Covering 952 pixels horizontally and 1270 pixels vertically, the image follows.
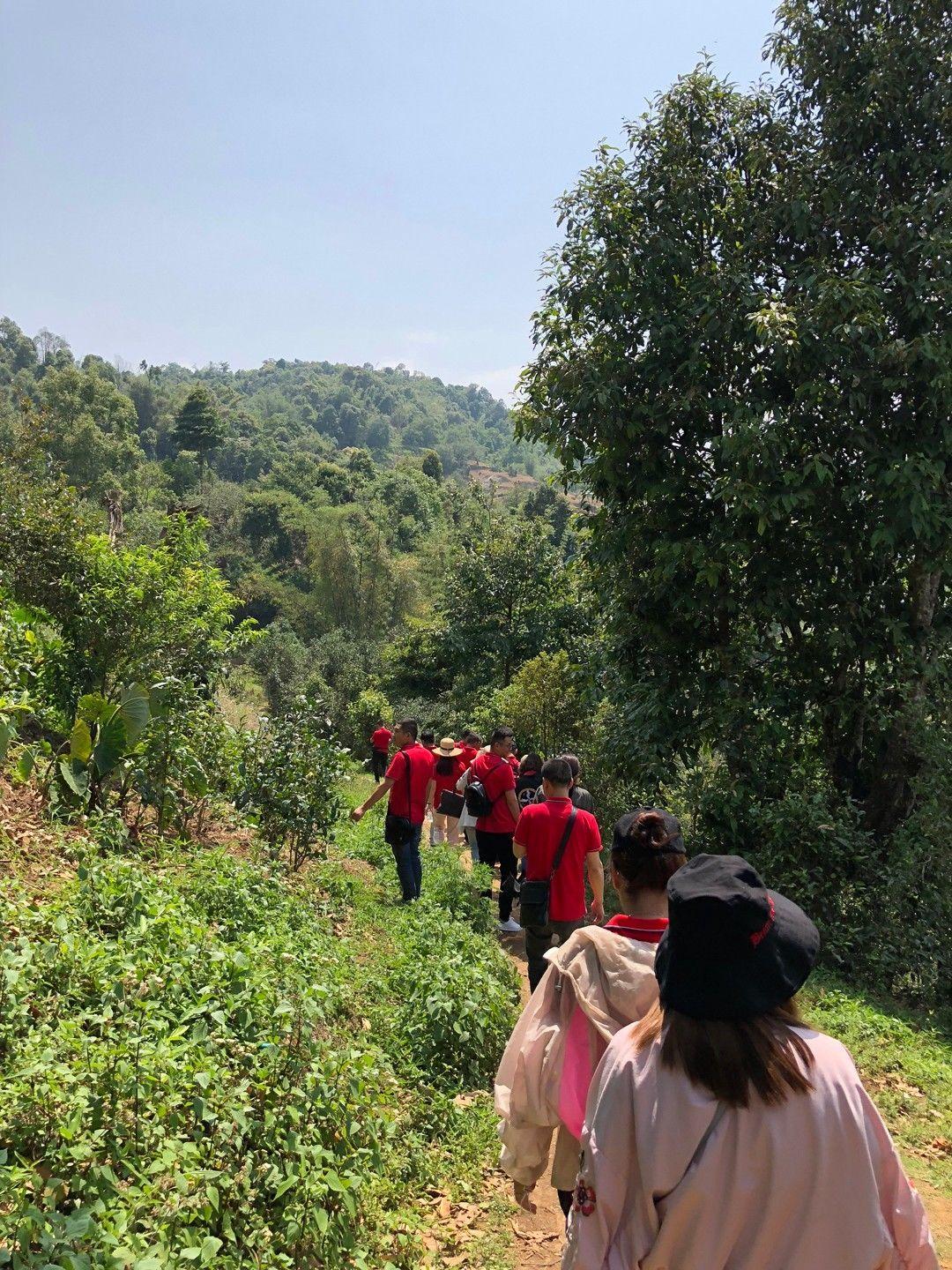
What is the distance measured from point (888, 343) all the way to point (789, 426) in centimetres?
107

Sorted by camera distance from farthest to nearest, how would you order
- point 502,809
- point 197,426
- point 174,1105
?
point 197,426, point 502,809, point 174,1105

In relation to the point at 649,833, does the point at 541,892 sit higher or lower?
lower

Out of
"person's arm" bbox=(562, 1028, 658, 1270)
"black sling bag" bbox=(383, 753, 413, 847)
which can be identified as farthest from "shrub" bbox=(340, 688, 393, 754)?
"person's arm" bbox=(562, 1028, 658, 1270)

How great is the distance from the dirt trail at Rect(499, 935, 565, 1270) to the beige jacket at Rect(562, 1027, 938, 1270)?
233cm

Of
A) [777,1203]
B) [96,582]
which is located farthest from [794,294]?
[777,1203]

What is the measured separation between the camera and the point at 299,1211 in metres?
3.18

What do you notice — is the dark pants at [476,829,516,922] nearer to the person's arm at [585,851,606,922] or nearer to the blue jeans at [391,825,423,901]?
the blue jeans at [391,825,423,901]

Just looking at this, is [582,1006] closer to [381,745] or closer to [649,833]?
[649,833]

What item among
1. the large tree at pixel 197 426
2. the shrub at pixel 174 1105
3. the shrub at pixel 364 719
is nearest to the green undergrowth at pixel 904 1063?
the shrub at pixel 174 1105

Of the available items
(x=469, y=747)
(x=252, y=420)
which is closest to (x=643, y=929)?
(x=469, y=747)

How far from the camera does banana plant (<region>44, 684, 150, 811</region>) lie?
675 centimetres

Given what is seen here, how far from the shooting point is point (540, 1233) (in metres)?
3.92

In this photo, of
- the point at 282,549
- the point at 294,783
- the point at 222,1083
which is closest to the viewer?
the point at 222,1083

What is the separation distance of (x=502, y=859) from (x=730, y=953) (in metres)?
6.85
